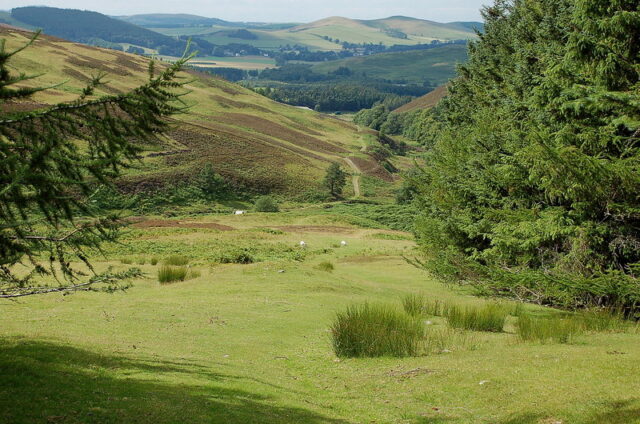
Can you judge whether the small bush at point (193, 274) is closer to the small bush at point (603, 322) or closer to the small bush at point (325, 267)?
the small bush at point (325, 267)

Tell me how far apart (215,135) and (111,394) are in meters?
99.1

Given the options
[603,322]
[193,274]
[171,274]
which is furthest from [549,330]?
[193,274]

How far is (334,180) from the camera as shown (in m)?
96.8

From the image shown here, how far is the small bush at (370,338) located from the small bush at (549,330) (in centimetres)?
301

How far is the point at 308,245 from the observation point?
4469 cm

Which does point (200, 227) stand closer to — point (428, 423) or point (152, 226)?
point (152, 226)

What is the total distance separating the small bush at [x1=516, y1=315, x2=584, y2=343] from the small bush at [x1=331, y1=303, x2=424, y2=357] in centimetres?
301

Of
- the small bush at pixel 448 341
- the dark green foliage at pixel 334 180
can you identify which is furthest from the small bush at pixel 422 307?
the dark green foliage at pixel 334 180

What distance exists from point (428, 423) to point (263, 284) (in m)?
16.5

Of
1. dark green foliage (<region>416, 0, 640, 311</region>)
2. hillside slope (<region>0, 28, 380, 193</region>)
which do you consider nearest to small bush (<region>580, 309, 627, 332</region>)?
dark green foliage (<region>416, 0, 640, 311</region>)

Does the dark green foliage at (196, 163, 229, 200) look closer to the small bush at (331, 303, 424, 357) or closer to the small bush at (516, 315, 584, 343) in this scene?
the small bush at (331, 303, 424, 357)

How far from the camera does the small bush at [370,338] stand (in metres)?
14.9

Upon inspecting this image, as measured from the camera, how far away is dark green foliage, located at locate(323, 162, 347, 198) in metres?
95.8

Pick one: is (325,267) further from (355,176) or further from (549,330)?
(355,176)
